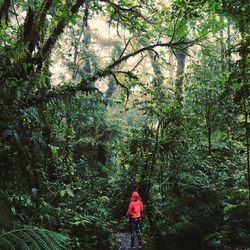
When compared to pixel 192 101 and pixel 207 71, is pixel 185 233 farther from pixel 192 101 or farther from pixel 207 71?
pixel 207 71

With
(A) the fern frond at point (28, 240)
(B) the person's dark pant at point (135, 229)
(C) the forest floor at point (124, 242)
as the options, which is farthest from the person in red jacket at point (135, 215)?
(A) the fern frond at point (28, 240)

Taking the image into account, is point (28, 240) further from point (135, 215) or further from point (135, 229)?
point (135, 229)

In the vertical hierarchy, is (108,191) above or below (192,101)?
below

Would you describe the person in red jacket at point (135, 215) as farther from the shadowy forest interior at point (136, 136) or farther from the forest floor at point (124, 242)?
the shadowy forest interior at point (136, 136)

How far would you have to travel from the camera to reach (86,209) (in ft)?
29.7

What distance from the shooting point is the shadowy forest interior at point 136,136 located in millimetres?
3684

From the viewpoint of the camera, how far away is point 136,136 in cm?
1208

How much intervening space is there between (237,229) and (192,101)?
17.0 ft

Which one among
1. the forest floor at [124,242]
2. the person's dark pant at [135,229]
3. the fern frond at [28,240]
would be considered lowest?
the forest floor at [124,242]

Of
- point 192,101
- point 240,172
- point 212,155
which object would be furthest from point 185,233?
point 192,101

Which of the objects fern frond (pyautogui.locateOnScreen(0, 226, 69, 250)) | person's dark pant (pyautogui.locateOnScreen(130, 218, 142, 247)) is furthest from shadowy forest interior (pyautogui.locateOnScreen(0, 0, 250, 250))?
person's dark pant (pyautogui.locateOnScreen(130, 218, 142, 247))

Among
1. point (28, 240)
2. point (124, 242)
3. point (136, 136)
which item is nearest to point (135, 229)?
point (124, 242)

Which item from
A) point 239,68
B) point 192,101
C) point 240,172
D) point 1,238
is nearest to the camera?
point 1,238

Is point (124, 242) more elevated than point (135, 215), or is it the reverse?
point (135, 215)
